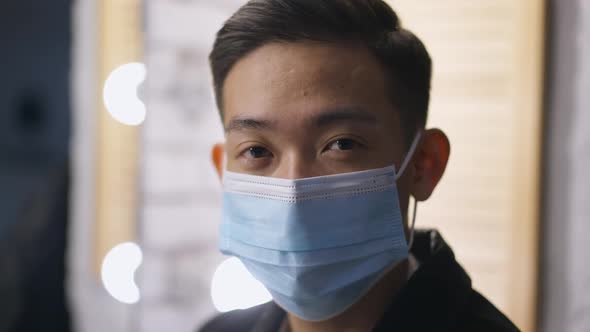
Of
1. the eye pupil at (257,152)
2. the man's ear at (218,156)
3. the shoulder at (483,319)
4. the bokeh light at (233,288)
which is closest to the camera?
the shoulder at (483,319)

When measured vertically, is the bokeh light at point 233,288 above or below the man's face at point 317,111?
below

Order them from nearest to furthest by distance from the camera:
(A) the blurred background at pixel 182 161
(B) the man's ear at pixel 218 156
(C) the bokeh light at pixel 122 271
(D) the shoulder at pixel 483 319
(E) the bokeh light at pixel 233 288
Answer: (D) the shoulder at pixel 483 319 < (B) the man's ear at pixel 218 156 < (A) the blurred background at pixel 182 161 < (E) the bokeh light at pixel 233 288 < (C) the bokeh light at pixel 122 271

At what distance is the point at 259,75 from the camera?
101 centimetres

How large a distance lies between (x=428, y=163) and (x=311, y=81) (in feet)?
1.02

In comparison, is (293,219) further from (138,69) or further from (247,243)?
(138,69)

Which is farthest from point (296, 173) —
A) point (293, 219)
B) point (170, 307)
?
point (170, 307)

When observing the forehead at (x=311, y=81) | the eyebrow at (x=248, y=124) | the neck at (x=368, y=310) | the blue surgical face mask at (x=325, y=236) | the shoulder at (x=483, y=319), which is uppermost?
the forehead at (x=311, y=81)

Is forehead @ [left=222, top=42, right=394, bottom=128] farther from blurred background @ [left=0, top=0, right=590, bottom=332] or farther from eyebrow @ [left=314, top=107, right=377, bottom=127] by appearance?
blurred background @ [left=0, top=0, right=590, bottom=332]

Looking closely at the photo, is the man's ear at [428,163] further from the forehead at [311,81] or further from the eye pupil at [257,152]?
the eye pupil at [257,152]

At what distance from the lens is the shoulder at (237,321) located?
133 centimetres

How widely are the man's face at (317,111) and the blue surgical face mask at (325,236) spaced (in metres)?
0.03

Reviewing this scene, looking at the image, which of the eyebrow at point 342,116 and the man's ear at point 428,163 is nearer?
the eyebrow at point 342,116

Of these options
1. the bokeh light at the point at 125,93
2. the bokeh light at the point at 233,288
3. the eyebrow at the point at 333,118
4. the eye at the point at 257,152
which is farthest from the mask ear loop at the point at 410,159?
the bokeh light at the point at 125,93

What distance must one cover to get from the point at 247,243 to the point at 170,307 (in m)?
1.07
